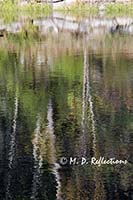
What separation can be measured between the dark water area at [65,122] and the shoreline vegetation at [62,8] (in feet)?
81.9

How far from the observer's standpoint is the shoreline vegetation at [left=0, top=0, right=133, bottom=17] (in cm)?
5809

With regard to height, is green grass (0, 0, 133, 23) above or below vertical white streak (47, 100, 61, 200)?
below

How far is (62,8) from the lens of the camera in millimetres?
60312

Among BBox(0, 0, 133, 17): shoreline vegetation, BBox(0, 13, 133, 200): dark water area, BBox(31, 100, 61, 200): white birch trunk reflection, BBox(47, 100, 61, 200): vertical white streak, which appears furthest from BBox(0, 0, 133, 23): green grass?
BBox(31, 100, 61, 200): white birch trunk reflection

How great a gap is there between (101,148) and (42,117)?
3.77 metres

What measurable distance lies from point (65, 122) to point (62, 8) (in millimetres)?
43924

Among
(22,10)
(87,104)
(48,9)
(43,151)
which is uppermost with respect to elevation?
(43,151)

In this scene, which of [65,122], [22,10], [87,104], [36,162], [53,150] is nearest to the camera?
[36,162]

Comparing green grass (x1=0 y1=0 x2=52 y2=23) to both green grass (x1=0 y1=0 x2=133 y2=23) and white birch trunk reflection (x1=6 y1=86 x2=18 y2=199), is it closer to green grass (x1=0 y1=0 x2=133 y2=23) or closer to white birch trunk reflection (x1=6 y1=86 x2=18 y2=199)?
green grass (x1=0 y1=0 x2=133 y2=23)

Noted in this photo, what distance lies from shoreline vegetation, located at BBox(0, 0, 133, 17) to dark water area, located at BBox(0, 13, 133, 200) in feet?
81.9

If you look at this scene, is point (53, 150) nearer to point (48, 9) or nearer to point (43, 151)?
point (43, 151)

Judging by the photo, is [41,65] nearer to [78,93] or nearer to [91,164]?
[78,93]

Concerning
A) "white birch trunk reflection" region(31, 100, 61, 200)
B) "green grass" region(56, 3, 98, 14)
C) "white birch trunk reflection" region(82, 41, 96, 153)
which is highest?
"white birch trunk reflection" region(31, 100, 61, 200)

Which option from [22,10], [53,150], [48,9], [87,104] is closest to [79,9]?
[48,9]
